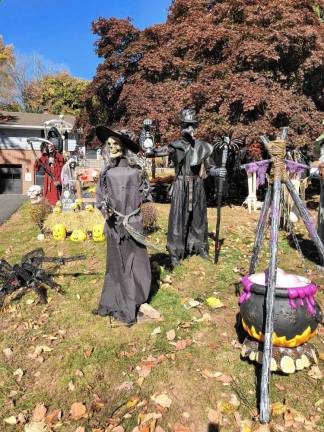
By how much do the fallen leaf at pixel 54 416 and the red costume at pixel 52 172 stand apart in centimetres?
1018

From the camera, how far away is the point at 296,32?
40.3 ft

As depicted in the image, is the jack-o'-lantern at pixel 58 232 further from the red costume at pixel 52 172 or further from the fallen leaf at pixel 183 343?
the fallen leaf at pixel 183 343

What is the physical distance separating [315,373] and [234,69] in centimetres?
1170

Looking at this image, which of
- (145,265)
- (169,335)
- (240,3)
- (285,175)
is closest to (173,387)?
(169,335)

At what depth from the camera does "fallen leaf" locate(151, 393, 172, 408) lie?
3.56m

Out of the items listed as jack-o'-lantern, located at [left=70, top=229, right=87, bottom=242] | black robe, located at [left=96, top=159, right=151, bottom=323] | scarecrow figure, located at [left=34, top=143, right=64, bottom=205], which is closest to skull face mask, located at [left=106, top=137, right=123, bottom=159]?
black robe, located at [left=96, top=159, right=151, bottom=323]

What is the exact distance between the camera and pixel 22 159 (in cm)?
2544

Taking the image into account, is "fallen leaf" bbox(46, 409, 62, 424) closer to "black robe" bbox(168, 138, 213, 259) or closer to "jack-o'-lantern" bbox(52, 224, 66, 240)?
"black robe" bbox(168, 138, 213, 259)

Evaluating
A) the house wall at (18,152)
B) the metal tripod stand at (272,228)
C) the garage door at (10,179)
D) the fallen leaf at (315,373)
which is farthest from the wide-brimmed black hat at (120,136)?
the garage door at (10,179)

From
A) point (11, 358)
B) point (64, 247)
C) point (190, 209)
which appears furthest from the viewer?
point (64, 247)

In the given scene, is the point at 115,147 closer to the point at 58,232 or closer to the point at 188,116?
the point at 188,116

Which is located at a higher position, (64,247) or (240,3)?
(240,3)

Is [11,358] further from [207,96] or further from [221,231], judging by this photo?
[207,96]

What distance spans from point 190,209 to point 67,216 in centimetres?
440
